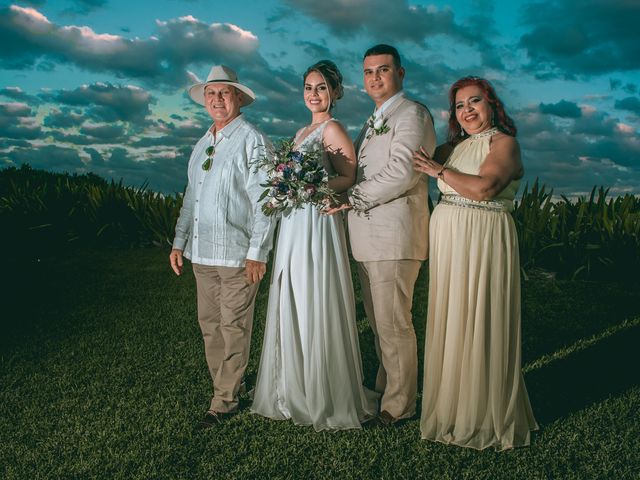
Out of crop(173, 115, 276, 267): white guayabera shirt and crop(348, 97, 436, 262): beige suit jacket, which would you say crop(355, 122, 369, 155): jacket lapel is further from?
crop(173, 115, 276, 267): white guayabera shirt

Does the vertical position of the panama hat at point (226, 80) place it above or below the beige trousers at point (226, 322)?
above

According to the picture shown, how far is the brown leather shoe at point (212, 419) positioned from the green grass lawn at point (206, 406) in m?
0.08

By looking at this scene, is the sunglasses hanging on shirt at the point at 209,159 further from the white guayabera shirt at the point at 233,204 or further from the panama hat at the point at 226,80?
the panama hat at the point at 226,80

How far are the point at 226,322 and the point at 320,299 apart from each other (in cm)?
68

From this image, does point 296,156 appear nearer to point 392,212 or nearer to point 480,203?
point 392,212

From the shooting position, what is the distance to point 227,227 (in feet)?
13.2

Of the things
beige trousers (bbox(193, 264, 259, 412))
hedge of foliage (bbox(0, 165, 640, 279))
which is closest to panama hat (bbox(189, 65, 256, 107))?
beige trousers (bbox(193, 264, 259, 412))

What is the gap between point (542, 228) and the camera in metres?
8.88

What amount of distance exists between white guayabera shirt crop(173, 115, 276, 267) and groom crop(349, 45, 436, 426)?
0.62 metres

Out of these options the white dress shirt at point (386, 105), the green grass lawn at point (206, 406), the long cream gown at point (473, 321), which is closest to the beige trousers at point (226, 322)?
the green grass lawn at point (206, 406)

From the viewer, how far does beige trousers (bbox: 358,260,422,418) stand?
12.6 ft

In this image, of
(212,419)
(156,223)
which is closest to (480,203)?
(212,419)

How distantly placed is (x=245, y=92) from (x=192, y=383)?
2.37 m

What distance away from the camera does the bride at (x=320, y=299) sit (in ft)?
12.7
